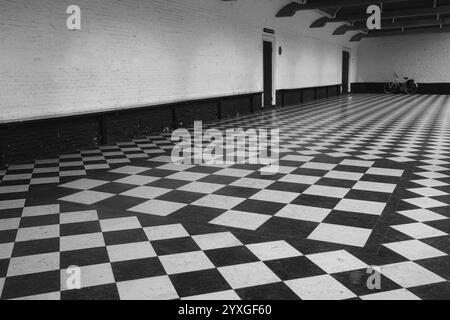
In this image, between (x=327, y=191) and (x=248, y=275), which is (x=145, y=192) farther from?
(x=248, y=275)

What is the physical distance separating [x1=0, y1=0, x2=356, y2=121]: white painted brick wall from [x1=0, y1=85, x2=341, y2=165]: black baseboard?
188 mm

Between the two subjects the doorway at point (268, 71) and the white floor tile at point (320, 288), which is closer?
the white floor tile at point (320, 288)

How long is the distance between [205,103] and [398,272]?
29.9 feet

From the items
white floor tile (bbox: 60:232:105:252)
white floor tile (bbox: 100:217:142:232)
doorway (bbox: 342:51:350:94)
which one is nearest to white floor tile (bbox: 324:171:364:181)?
white floor tile (bbox: 100:217:142:232)

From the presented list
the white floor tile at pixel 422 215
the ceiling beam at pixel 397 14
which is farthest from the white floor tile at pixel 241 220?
the ceiling beam at pixel 397 14

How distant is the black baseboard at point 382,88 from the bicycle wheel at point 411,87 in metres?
0.43

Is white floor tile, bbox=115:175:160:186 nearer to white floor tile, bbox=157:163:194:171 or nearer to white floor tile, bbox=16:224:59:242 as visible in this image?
white floor tile, bbox=157:163:194:171

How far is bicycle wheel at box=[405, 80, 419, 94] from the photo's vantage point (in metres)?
24.7

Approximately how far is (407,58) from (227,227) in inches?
985

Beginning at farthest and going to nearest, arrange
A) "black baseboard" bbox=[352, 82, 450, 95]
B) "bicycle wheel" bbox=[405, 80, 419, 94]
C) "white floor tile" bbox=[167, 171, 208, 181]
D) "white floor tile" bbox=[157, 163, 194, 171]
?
"bicycle wheel" bbox=[405, 80, 419, 94] < "black baseboard" bbox=[352, 82, 450, 95] < "white floor tile" bbox=[157, 163, 194, 171] < "white floor tile" bbox=[167, 171, 208, 181]

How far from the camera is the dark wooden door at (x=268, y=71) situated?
15.0m

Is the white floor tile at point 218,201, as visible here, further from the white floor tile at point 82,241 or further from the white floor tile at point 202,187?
the white floor tile at point 82,241

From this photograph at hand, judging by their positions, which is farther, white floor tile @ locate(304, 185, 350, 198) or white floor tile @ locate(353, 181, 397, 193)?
white floor tile @ locate(353, 181, 397, 193)

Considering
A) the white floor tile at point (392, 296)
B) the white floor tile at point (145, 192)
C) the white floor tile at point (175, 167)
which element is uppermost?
the white floor tile at point (175, 167)
